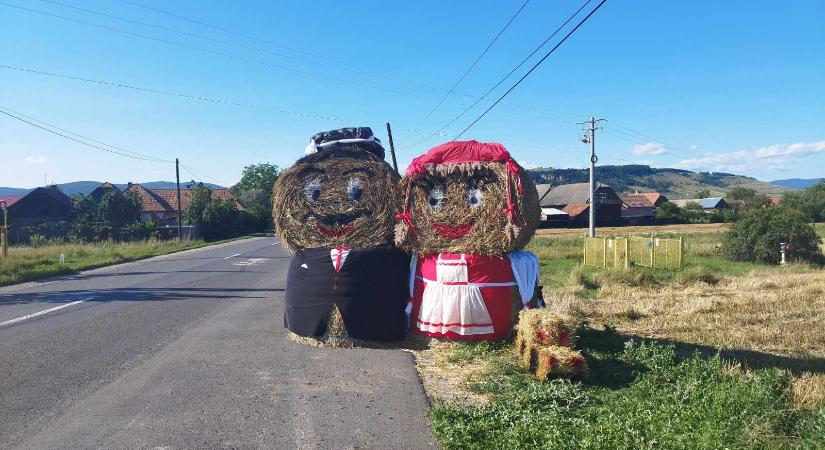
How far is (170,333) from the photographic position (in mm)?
8617

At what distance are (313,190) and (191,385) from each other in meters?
3.23

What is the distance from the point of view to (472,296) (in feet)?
24.1

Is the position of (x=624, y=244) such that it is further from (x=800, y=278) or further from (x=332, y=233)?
(x=332, y=233)

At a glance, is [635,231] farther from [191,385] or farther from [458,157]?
[191,385]

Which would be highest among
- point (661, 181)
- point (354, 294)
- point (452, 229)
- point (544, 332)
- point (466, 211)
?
point (661, 181)

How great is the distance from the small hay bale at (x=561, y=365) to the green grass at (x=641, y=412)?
113 millimetres

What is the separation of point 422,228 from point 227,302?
584 cm

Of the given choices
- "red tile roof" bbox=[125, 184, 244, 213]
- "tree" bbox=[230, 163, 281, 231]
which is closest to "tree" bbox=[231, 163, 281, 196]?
"tree" bbox=[230, 163, 281, 231]

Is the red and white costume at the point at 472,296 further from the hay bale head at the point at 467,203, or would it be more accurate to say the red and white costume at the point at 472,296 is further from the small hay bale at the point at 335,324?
the small hay bale at the point at 335,324

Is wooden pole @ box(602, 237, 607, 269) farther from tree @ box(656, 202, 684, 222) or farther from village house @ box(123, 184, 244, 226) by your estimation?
tree @ box(656, 202, 684, 222)

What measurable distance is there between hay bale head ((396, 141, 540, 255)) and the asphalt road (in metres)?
1.58

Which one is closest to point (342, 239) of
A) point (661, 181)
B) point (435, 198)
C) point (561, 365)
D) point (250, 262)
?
point (435, 198)

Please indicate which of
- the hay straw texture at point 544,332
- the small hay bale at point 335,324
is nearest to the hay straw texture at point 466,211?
the small hay bale at point 335,324

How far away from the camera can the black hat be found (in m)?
8.55
